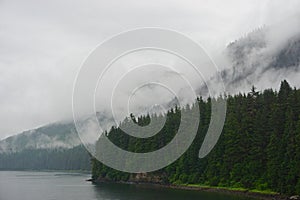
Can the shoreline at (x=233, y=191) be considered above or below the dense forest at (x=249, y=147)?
below

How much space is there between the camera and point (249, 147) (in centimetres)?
7544

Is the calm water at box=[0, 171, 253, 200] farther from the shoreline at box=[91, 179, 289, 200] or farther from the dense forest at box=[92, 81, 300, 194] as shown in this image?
the dense forest at box=[92, 81, 300, 194]

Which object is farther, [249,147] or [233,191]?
[249,147]

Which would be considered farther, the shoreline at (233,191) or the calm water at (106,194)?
the calm water at (106,194)

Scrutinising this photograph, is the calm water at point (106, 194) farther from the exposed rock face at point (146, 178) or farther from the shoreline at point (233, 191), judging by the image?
the exposed rock face at point (146, 178)

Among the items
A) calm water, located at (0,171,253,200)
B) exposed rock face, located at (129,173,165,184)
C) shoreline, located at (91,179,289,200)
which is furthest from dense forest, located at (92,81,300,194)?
calm water, located at (0,171,253,200)

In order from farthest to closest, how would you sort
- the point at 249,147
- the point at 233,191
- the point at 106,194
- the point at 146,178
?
the point at 146,178, the point at 106,194, the point at 249,147, the point at 233,191

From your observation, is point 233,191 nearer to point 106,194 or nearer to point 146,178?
A: point 106,194

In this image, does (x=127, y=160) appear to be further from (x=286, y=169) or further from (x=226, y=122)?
(x=286, y=169)

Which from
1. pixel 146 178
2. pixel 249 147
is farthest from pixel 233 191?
pixel 146 178

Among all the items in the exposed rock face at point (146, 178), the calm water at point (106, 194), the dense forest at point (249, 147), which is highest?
the dense forest at point (249, 147)

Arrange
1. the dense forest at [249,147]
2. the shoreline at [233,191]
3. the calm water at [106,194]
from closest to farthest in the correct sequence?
the shoreline at [233,191]
the dense forest at [249,147]
the calm water at [106,194]

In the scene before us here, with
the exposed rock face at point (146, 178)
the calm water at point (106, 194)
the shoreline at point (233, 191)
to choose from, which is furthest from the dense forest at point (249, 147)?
the calm water at point (106, 194)

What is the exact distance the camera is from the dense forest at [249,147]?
62.5 m
